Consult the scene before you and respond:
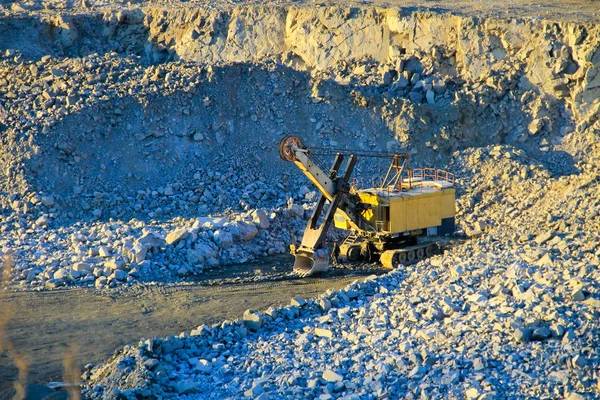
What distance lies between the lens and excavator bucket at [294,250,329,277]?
20.0 m

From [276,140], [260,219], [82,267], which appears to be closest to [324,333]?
[82,267]

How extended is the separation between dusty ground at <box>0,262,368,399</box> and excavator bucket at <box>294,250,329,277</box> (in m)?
0.30

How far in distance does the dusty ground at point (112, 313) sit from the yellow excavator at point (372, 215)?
101 cm

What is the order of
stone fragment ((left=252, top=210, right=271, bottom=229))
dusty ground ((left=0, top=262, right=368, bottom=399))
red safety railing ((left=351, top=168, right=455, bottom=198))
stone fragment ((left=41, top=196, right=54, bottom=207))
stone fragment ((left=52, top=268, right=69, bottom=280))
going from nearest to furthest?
dusty ground ((left=0, top=262, right=368, bottom=399)) < stone fragment ((left=52, top=268, right=69, bottom=280)) < stone fragment ((left=252, top=210, right=271, bottom=229)) < red safety railing ((left=351, top=168, right=455, bottom=198)) < stone fragment ((left=41, top=196, right=54, bottom=207))

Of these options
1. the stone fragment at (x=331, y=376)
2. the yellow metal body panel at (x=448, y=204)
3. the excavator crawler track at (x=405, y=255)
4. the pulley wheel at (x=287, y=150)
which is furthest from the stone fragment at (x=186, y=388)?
the yellow metal body panel at (x=448, y=204)

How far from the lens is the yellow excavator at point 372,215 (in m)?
20.0

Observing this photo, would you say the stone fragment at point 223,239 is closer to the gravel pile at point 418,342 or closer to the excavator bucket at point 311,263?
the excavator bucket at point 311,263

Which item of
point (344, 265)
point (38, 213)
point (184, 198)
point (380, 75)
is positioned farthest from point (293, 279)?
point (380, 75)

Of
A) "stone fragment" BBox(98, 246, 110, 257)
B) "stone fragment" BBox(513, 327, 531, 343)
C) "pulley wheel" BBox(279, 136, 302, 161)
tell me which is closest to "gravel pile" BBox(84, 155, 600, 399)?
"stone fragment" BBox(513, 327, 531, 343)

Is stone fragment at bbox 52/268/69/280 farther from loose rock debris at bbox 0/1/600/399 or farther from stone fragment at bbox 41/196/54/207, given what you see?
stone fragment at bbox 41/196/54/207

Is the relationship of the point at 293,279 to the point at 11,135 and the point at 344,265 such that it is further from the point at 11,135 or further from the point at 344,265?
the point at 11,135

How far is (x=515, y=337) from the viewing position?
13766mm

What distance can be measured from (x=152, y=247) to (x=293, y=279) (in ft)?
9.59

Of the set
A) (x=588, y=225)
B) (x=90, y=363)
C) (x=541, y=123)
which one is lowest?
(x=90, y=363)
